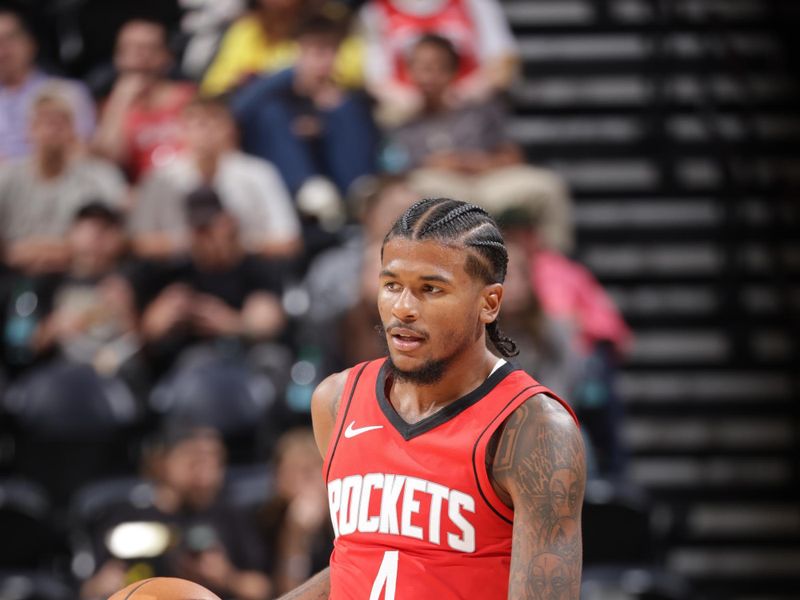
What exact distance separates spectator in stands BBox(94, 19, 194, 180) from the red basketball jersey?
16.5ft

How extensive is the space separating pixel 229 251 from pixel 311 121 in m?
1.13

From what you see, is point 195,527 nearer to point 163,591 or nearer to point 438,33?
point 163,591

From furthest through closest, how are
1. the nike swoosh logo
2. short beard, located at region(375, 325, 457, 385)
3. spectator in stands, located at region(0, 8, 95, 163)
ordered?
spectator in stands, located at region(0, 8, 95, 163)
the nike swoosh logo
short beard, located at region(375, 325, 457, 385)

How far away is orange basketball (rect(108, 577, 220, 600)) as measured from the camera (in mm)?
2668

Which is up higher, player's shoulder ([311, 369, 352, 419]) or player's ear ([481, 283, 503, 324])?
player's ear ([481, 283, 503, 324])

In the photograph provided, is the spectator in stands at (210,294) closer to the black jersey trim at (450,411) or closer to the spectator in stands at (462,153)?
the spectator in stands at (462,153)

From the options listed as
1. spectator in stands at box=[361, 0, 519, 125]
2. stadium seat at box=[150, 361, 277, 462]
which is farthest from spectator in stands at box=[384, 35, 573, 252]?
stadium seat at box=[150, 361, 277, 462]

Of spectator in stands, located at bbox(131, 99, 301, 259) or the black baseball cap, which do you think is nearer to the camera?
the black baseball cap

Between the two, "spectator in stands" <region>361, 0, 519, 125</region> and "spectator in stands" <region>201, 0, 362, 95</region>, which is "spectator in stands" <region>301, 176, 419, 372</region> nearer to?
"spectator in stands" <region>361, 0, 519, 125</region>

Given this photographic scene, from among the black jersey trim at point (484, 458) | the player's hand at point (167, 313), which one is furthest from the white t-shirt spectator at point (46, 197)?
the black jersey trim at point (484, 458)

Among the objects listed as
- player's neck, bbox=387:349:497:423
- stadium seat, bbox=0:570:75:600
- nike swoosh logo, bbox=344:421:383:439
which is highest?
stadium seat, bbox=0:570:75:600

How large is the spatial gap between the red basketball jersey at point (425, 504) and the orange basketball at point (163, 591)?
0.29m

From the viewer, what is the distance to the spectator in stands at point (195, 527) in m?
5.56

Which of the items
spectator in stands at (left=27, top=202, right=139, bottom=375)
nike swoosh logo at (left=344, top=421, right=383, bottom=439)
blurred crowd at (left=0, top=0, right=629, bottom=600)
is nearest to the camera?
nike swoosh logo at (left=344, top=421, right=383, bottom=439)
